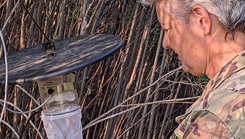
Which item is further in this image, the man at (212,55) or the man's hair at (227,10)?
the man's hair at (227,10)

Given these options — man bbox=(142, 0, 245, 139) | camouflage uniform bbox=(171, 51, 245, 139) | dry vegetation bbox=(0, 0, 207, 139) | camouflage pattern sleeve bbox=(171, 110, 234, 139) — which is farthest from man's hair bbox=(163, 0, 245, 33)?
dry vegetation bbox=(0, 0, 207, 139)

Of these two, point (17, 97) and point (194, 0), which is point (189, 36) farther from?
point (17, 97)

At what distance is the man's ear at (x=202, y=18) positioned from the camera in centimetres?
122

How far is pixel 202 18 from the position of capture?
4.04 ft

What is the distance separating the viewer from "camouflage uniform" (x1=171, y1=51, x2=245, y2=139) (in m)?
1.04

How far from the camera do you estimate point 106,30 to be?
2840 mm

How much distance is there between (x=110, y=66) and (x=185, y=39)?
160 centimetres

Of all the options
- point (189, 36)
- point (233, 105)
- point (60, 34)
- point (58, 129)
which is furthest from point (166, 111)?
point (233, 105)

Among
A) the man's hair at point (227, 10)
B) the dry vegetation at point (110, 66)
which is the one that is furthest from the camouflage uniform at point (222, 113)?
the dry vegetation at point (110, 66)

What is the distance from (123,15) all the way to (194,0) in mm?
1598

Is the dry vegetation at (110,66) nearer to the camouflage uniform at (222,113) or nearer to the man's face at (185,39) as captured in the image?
the man's face at (185,39)

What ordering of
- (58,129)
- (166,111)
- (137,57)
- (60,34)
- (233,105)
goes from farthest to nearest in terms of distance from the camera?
(166,111)
(137,57)
(60,34)
(58,129)
(233,105)

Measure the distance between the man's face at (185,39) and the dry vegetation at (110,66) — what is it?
3.54 ft

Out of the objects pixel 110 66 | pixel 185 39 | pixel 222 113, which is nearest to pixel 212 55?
pixel 185 39
